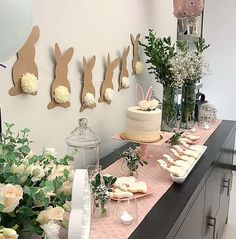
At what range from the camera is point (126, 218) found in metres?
1.11

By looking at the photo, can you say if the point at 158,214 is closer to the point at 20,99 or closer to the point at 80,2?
the point at 20,99

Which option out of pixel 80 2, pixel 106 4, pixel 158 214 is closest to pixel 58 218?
pixel 158 214

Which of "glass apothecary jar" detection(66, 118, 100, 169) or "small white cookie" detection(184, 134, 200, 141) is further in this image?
"small white cookie" detection(184, 134, 200, 141)

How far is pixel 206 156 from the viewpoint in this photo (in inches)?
70.9

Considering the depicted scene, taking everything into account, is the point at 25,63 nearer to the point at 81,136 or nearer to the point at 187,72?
the point at 81,136

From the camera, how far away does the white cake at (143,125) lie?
64.1 inches

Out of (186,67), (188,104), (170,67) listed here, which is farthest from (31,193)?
(188,104)

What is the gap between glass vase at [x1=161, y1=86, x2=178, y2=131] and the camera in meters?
2.25

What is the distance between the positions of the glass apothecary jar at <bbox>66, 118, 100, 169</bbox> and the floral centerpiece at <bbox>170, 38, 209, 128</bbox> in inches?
33.6

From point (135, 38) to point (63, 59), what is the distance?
89 centimetres

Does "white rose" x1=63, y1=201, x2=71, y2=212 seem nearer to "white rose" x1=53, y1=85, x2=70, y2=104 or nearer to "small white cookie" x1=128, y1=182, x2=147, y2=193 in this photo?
"small white cookie" x1=128, y1=182, x2=147, y2=193

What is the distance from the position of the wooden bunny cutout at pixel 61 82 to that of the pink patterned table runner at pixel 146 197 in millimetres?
403

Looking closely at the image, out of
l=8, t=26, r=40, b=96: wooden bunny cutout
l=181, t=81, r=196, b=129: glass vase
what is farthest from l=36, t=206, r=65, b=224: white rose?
l=181, t=81, r=196, b=129: glass vase

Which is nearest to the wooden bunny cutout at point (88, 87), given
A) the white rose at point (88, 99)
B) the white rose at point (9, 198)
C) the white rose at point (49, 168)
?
the white rose at point (88, 99)
